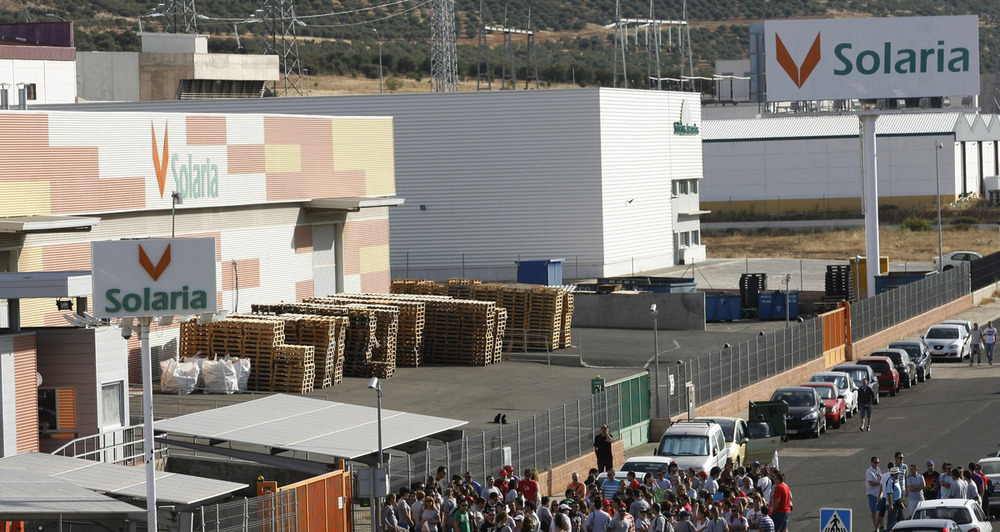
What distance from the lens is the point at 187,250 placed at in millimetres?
18125

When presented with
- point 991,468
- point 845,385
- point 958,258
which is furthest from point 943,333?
point 991,468

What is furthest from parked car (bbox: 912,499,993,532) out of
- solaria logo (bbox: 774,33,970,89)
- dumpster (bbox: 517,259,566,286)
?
solaria logo (bbox: 774,33,970,89)

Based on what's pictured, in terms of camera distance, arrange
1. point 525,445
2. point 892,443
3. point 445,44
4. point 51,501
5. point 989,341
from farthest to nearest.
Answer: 1. point 445,44
2. point 989,341
3. point 892,443
4. point 525,445
5. point 51,501

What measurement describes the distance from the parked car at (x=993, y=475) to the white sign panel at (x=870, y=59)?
105 feet

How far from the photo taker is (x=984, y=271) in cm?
6031

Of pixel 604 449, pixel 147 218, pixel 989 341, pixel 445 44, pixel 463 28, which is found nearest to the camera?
pixel 604 449

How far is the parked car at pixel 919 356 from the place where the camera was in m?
41.6

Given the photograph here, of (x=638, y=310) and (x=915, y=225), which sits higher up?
(x=915, y=225)

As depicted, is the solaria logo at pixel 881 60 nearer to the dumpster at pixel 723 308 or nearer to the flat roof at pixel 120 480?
the dumpster at pixel 723 308

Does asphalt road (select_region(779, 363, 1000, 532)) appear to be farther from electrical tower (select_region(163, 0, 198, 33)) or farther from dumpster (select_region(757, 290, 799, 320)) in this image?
electrical tower (select_region(163, 0, 198, 33))

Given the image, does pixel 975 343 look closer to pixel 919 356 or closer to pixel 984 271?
pixel 919 356

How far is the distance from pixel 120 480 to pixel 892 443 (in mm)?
19700

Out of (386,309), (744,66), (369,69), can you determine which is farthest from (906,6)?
(386,309)

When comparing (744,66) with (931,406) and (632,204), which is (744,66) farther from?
(931,406)
